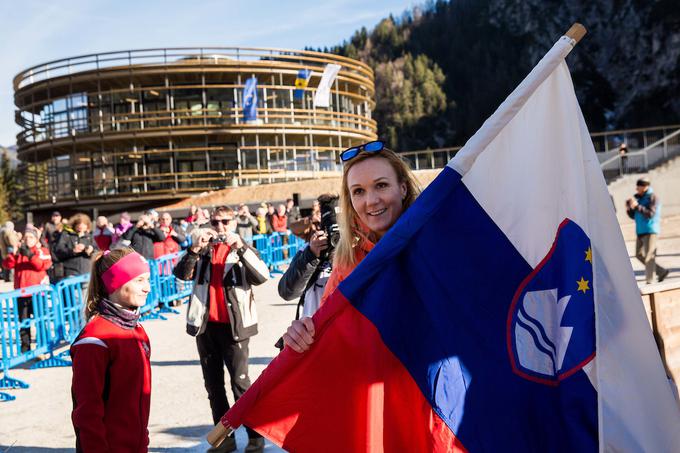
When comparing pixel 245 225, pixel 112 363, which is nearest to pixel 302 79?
pixel 245 225

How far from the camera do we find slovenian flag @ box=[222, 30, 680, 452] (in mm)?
2004

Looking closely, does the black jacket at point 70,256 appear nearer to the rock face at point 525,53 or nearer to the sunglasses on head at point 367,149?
the sunglasses on head at point 367,149

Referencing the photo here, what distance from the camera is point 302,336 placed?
2.04 m

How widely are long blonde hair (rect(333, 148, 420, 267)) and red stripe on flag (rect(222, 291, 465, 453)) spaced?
42 centimetres

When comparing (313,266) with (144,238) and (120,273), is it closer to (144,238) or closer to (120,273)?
(120,273)

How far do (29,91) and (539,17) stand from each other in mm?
79265

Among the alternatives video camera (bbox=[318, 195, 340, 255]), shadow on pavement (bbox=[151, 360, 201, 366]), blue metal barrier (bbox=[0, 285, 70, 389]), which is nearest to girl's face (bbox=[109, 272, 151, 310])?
video camera (bbox=[318, 195, 340, 255])

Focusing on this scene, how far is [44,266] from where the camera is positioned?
29.9 ft

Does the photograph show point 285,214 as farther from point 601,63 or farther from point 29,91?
point 601,63

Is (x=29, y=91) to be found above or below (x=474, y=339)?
above

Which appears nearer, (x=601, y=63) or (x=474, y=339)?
(x=474, y=339)

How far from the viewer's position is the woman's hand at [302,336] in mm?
2036

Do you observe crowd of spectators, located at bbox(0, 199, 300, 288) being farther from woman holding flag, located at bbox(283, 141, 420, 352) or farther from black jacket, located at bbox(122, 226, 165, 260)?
woman holding flag, located at bbox(283, 141, 420, 352)

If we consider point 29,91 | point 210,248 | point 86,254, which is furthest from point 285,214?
point 29,91
